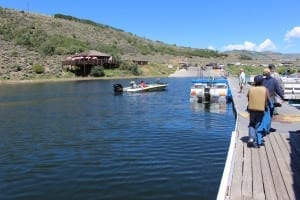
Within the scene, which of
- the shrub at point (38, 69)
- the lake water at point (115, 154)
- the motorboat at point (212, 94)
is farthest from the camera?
the shrub at point (38, 69)

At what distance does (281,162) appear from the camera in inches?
440

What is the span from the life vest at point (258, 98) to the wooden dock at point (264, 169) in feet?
3.93

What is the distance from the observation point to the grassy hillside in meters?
88.6

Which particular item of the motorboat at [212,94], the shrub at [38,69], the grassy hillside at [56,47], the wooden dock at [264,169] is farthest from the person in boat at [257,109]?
the shrub at [38,69]

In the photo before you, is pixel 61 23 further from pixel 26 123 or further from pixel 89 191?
pixel 89 191

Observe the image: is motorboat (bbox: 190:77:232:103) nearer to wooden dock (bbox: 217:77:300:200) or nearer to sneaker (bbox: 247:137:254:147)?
wooden dock (bbox: 217:77:300:200)

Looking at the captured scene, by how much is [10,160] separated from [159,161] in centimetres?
543

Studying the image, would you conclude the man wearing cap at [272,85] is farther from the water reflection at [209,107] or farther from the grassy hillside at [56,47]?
the grassy hillside at [56,47]

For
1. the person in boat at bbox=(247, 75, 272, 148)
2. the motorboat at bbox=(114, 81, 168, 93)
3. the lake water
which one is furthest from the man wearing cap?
the motorboat at bbox=(114, 81, 168, 93)

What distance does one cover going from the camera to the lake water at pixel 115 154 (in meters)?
12.4

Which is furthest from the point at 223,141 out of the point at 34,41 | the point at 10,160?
the point at 34,41

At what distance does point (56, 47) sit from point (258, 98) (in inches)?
3967

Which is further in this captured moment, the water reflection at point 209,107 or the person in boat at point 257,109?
the water reflection at point 209,107

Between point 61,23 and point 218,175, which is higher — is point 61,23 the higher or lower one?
the higher one
